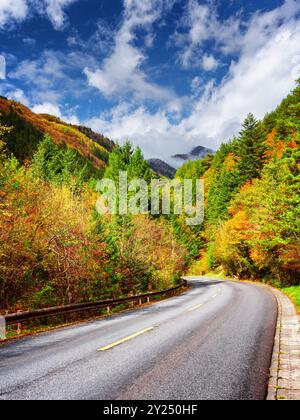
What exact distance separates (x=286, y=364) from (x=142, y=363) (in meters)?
3.06

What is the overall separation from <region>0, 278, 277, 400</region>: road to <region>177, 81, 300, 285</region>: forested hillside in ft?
41.6

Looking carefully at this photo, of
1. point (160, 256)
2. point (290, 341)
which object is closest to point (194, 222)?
point (160, 256)

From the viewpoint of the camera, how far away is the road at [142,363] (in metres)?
4.74

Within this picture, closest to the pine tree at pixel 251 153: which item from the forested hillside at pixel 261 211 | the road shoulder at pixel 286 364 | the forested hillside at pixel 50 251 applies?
the forested hillside at pixel 261 211

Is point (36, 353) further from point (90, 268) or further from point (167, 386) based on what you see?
point (90, 268)

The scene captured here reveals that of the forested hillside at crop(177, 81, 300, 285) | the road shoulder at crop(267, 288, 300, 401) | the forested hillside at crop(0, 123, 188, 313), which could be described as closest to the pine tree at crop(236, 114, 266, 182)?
the forested hillside at crop(177, 81, 300, 285)

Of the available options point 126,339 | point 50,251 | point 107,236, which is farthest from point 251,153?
point 126,339

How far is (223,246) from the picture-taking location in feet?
150

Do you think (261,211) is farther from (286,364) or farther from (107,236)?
(286,364)

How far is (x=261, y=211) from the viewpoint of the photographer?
93.7ft

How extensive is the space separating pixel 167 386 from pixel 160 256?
2908 centimetres

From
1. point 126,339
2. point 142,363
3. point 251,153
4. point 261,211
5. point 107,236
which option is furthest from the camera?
point 251,153

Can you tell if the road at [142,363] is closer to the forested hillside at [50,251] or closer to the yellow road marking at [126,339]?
the yellow road marking at [126,339]

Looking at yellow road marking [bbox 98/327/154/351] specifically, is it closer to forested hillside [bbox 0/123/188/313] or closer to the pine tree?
forested hillside [bbox 0/123/188/313]
